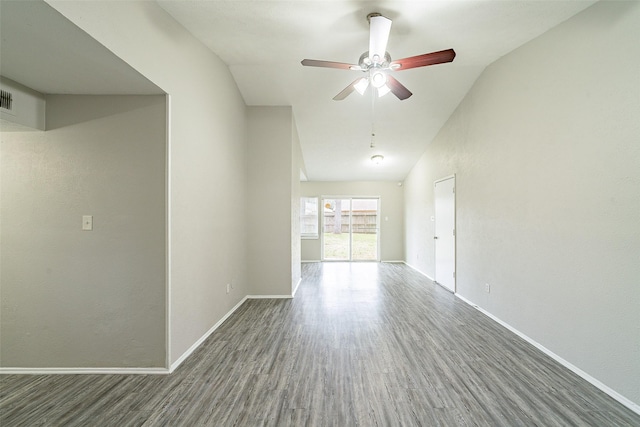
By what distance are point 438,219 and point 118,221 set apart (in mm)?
5022

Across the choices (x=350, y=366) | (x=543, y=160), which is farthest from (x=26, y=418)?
(x=543, y=160)

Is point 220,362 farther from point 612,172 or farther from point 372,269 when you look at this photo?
point 372,269

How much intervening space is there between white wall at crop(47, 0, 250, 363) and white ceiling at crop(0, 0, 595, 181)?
0.12 metres

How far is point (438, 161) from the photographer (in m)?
5.34

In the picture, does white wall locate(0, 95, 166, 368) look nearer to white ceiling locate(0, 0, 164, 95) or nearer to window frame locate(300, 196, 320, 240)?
white ceiling locate(0, 0, 164, 95)

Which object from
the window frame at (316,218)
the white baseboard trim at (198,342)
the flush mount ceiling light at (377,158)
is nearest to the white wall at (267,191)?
the white baseboard trim at (198,342)

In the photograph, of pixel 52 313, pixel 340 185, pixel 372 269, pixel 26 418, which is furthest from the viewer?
pixel 340 185

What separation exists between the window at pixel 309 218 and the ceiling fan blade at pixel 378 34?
18.9 feet

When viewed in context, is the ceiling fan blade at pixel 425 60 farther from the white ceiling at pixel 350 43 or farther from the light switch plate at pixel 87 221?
the light switch plate at pixel 87 221

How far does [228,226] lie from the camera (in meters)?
3.63

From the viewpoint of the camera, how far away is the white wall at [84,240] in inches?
90.3

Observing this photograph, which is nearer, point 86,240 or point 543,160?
point 86,240

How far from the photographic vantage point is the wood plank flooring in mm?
1798

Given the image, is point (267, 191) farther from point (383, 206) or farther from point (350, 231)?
point (383, 206)
